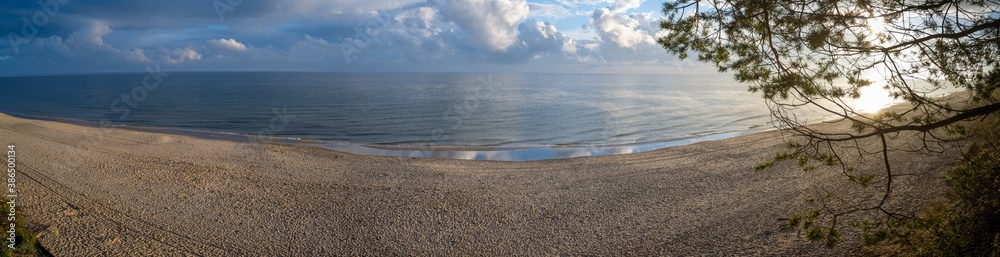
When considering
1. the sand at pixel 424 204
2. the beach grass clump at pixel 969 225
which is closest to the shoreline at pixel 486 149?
the sand at pixel 424 204

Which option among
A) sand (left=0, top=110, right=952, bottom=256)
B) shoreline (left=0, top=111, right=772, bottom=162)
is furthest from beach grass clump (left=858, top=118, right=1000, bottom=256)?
shoreline (left=0, top=111, right=772, bottom=162)

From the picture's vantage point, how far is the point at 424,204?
14203 millimetres

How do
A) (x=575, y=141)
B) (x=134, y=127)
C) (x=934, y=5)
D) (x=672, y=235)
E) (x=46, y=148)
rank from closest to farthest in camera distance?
(x=934, y=5)
(x=672, y=235)
(x=46, y=148)
(x=575, y=141)
(x=134, y=127)

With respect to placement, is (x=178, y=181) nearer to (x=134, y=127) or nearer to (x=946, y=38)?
(x=946, y=38)

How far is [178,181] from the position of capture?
644 inches

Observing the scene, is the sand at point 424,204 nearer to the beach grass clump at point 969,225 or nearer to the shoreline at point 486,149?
the beach grass clump at point 969,225

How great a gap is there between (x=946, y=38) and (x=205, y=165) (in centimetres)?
2146

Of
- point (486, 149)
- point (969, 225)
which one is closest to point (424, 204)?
point (969, 225)

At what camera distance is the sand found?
11.0m

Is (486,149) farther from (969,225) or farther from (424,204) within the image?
(969,225)

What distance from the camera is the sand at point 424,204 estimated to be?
1095 cm

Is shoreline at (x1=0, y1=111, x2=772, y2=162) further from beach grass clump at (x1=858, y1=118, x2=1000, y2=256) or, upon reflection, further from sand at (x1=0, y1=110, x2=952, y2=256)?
beach grass clump at (x1=858, y1=118, x2=1000, y2=256)

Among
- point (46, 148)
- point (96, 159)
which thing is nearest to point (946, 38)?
point (96, 159)

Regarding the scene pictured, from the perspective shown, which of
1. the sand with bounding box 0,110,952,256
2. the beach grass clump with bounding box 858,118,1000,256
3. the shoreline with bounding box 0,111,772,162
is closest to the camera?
the beach grass clump with bounding box 858,118,1000,256
